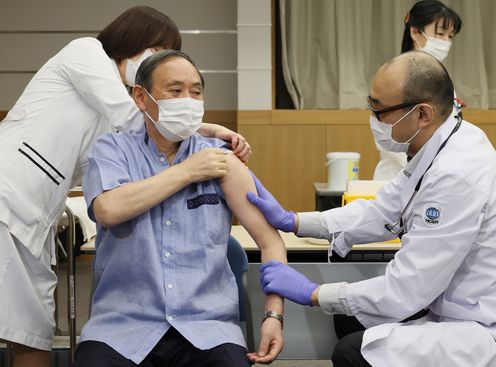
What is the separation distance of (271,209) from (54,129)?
68cm

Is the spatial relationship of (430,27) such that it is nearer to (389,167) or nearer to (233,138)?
(389,167)

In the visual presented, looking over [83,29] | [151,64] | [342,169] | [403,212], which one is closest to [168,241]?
[151,64]

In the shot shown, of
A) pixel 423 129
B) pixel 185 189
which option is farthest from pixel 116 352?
pixel 423 129

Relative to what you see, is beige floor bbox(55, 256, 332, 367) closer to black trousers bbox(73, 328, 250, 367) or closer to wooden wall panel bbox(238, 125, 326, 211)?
black trousers bbox(73, 328, 250, 367)

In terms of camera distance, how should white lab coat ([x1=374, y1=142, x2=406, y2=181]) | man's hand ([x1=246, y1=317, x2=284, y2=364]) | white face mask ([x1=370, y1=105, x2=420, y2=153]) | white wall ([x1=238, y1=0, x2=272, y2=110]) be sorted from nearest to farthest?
man's hand ([x1=246, y1=317, x2=284, y2=364]) < white face mask ([x1=370, y1=105, x2=420, y2=153]) < white lab coat ([x1=374, y1=142, x2=406, y2=181]) < white wall ([x1=238, y1=0, x2=272, y2=110])

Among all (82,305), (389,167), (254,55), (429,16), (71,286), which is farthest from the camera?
(254,55)

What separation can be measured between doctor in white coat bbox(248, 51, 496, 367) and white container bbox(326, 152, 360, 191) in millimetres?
2438

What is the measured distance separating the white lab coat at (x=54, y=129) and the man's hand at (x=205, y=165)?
28cm

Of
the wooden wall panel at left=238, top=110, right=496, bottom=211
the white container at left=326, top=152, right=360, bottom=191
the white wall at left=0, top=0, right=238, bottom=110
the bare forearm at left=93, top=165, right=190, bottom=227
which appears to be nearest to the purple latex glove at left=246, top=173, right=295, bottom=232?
the bare forearm at left=93, top=165, right=190, bottom=227

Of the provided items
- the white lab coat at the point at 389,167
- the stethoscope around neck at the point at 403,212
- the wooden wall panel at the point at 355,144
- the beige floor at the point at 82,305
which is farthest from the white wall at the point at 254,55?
the stethoscope around neck at the point at 403,212

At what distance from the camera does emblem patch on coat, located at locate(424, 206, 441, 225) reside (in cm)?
166

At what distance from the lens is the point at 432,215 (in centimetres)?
167

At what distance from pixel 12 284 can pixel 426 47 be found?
2273 millimetres

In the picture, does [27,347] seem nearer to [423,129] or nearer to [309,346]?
[309,346]
